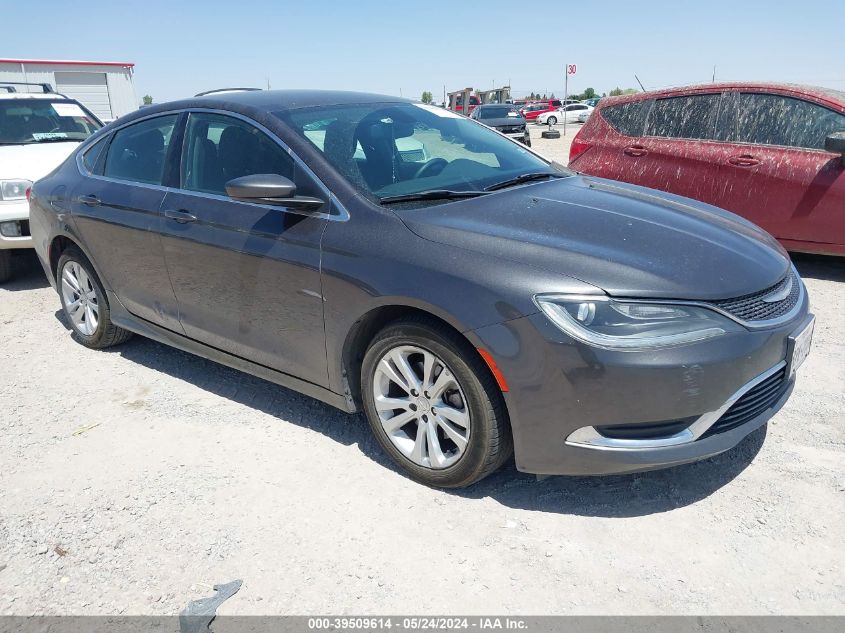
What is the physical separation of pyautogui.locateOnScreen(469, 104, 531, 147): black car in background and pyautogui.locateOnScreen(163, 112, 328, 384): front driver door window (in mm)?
18216

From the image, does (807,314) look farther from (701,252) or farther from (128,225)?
(128,225)

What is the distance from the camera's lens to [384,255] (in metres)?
2.92

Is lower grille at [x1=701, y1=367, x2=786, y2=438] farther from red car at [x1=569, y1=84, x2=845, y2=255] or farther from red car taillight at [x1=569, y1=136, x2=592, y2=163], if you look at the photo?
red car taillight at [x1=569, y1=136, x2=592, y2=163]

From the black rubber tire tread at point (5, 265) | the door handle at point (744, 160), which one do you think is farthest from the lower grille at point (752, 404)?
the black rubber tire tread at point (5, 265)

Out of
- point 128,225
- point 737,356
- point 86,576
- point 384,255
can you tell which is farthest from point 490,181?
point 86,576

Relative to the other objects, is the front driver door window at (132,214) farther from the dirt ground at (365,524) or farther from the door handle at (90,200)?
the dirt ground at (365,524)

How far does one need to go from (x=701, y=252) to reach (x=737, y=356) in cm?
50

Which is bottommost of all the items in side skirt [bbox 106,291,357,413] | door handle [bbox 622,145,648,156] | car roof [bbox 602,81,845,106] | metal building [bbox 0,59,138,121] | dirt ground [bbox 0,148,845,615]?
dirt ground [bbox 0,148,845,615]

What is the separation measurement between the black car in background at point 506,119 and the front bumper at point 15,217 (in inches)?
651

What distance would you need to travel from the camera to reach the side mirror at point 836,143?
212 inches

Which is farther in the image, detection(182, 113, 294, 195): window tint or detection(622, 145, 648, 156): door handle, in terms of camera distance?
detection(622, 145, 648, 156): door handle

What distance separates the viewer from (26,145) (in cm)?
720

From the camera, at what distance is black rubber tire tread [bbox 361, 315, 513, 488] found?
272 centimetres

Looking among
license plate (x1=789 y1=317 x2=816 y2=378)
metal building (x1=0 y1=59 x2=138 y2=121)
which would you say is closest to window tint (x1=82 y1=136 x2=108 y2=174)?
license plate (x1=789 y1=317 x2=816 y2=378)
